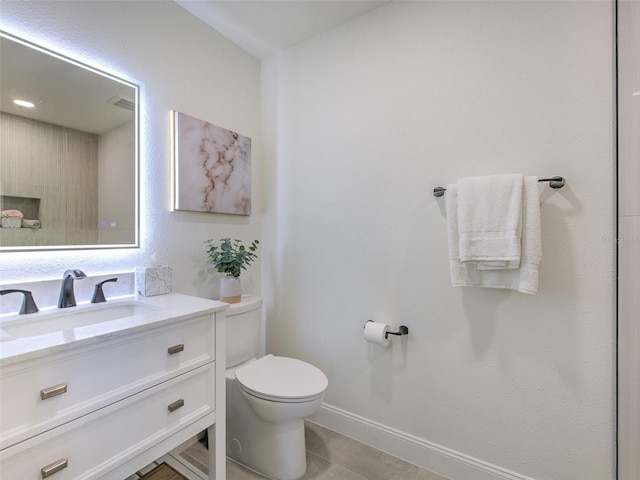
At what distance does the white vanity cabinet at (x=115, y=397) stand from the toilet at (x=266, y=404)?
0.75ft

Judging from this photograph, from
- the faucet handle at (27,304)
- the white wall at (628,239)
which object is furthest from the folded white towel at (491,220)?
the faucet handle at (27,304)

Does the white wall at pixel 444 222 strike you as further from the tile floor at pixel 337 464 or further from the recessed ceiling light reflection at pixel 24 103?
the recessed ceiling light reflection at pixel 24 103

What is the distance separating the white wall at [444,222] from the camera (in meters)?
1.20

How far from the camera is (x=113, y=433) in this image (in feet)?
3.01

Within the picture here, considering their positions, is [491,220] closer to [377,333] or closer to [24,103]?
[377,333]

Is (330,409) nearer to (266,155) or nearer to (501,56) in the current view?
(266,155)

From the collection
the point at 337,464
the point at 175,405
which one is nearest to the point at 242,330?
the point at 175,405

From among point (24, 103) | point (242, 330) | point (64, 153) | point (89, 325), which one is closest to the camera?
point (89, 325)

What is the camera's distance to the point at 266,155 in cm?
214

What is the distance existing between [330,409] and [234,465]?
603 mm

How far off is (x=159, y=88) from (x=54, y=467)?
5.22ft

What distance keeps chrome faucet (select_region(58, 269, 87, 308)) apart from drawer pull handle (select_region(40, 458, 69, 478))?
574 mm

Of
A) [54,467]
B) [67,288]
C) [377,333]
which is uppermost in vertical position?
[67,288]

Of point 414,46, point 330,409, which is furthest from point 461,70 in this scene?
point 330,409
